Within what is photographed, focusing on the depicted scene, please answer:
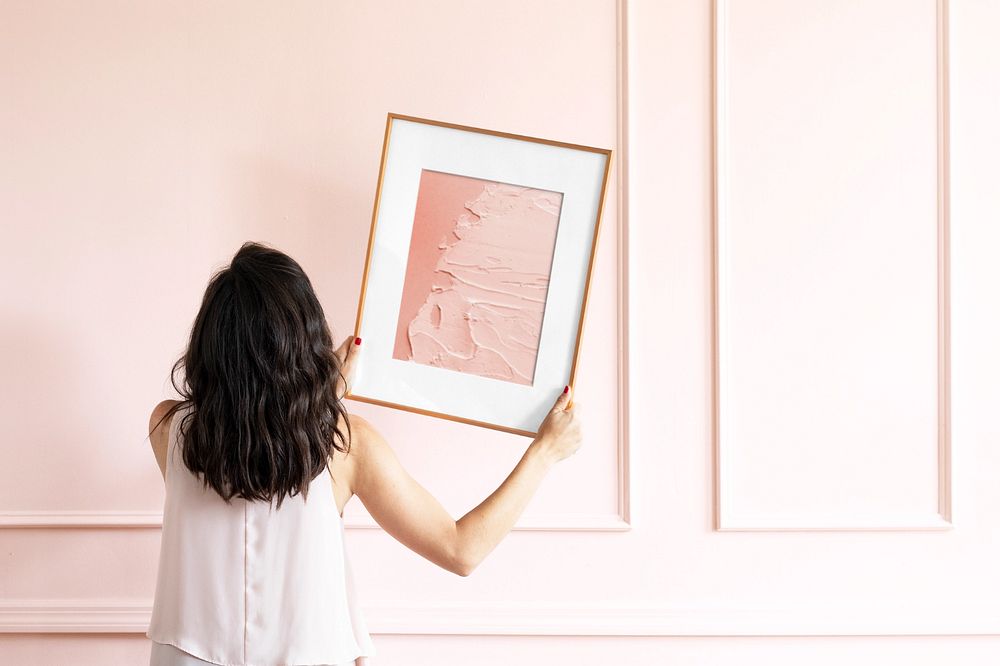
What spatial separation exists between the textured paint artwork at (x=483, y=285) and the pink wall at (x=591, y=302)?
38 cm

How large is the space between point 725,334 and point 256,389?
1.21m

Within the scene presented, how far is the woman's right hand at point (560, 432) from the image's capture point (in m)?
1.42

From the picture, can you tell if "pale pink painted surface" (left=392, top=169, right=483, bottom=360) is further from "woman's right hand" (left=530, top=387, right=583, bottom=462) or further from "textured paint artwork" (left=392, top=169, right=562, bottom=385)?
"woman's right hand" (left=530, top=387, right=583, bottom=462)

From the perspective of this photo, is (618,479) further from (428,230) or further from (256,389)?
(256,389)

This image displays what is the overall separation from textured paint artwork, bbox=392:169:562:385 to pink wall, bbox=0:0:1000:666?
14.8 inches

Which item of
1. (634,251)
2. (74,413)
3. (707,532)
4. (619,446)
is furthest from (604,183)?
(74,413)

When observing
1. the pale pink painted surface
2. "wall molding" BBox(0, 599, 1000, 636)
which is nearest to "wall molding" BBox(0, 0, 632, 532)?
"wall molding" BBox(0, 599, 1000, 636)

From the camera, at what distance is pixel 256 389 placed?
44.3 inches

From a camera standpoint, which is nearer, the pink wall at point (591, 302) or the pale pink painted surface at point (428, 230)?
the pale pink painted surface at point (428, 230)

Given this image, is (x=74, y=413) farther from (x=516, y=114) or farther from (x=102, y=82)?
(x=516, y=114)

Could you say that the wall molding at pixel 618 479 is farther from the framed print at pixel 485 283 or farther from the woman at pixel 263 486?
the woman at pixel 263 486

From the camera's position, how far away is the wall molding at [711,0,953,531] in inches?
72.1

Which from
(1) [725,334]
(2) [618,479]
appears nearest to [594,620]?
(2) [618,479]

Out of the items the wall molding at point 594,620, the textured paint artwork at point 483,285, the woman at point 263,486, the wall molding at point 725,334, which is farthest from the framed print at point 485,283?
the wall molding at point 594,620
